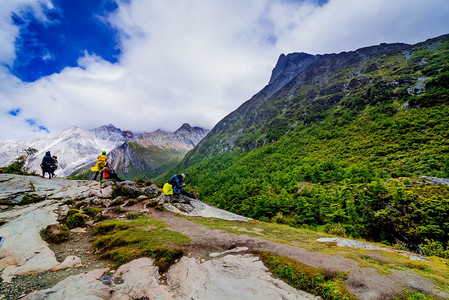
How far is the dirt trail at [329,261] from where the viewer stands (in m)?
6.28

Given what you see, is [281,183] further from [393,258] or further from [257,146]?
[257,146]

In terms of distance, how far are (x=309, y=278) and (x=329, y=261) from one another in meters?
1.95

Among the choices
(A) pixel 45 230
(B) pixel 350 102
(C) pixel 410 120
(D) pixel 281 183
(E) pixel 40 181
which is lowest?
(D) pixel 281 183

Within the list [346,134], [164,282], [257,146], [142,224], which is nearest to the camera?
[164,282]

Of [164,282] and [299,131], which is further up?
[299,131]

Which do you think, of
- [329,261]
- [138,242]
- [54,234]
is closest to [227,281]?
[329,261]

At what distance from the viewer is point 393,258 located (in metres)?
9.03

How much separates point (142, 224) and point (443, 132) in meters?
68.6

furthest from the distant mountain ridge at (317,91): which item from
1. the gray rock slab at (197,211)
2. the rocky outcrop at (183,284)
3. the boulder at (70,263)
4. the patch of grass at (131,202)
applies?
the boulder at (70,263)

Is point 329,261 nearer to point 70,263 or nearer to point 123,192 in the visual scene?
point 70,263

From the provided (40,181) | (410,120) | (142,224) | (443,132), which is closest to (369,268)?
(142,224)

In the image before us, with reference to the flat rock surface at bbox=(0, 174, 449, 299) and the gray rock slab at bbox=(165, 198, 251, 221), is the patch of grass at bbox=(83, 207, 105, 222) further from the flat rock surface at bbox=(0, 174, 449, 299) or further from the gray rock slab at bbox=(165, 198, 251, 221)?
the gray rock slab at bbox=(165, 198, 251, 221)

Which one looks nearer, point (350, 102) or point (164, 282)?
point (164, 282)

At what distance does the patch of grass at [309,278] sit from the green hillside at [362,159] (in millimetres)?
11118
